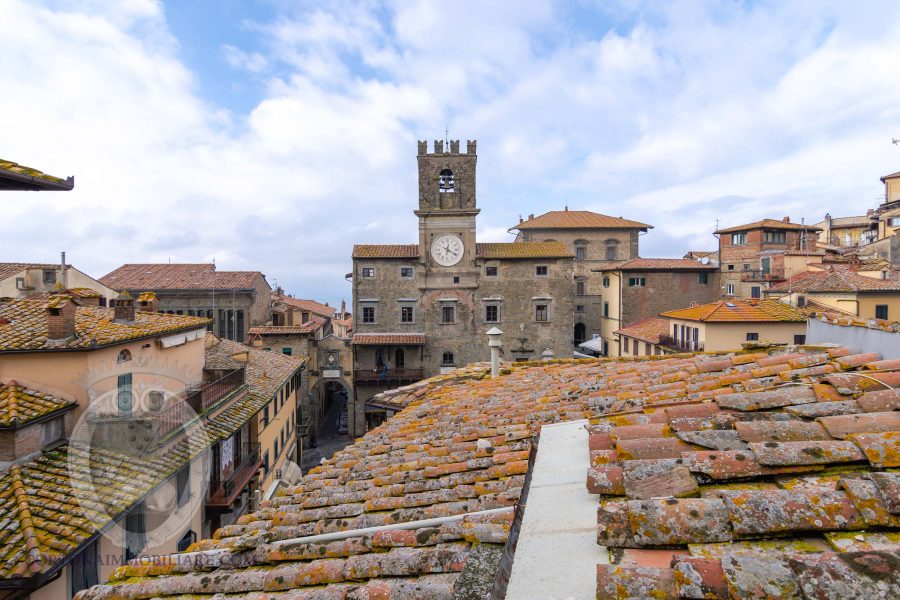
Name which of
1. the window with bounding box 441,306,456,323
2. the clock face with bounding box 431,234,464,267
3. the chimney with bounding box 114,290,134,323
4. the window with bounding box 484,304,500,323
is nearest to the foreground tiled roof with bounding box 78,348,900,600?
the chimney with bounding box 114,290,134,323

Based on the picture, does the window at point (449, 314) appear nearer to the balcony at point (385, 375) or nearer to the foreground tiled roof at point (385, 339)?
the foreground tiled roof at point (385, 339)

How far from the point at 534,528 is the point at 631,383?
14.4ft

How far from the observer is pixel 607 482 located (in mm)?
2594

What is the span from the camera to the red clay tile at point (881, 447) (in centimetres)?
235

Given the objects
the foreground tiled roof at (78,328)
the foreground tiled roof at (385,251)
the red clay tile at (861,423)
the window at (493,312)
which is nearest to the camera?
the red clay tile at (861,423)

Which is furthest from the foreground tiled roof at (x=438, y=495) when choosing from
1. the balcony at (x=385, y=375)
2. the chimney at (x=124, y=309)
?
the balcony at (x=385, y=375)

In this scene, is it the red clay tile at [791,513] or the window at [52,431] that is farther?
the window at [52,431]

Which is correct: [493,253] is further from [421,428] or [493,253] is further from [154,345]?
[421,428]

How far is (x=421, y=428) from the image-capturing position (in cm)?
695

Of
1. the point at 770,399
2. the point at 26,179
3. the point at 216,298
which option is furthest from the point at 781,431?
the point at 216,298

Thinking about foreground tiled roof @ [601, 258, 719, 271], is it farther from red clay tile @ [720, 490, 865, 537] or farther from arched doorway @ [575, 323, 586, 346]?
red clay tile @ [720, 490, 865, 537]

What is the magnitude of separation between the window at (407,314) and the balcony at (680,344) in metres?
15.5

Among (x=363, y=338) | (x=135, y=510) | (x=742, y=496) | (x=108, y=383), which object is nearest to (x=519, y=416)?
(x=742, y=496)

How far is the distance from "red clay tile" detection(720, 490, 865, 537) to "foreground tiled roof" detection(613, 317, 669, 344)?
1004 inches
